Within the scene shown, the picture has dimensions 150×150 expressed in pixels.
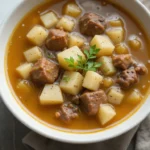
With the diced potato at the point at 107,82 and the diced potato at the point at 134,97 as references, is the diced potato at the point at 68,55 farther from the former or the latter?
the diced potato at the point at 134,97

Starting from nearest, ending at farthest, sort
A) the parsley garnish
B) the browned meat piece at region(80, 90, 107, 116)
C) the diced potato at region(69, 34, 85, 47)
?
the browned meat piece at region(80, 90, 107, 116)
the parsley garnish
the diced potato at region(69, 34, 85, 47)

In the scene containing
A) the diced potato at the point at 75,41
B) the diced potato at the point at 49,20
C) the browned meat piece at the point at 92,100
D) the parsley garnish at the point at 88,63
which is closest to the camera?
the browned meat piece at the point at 92,100

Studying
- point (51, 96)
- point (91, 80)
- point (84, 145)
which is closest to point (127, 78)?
point (91, 80)

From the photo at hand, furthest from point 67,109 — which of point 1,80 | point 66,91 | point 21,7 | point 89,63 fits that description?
point 21,7

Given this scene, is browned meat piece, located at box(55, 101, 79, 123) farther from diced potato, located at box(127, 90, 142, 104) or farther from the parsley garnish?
diced potato, located at box(127, 90, 142, 104)

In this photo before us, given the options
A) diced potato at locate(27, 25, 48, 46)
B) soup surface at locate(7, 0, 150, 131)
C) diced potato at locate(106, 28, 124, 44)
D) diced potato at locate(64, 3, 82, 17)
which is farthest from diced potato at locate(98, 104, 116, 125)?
diced potato at locate(64, 3, 82, 17)

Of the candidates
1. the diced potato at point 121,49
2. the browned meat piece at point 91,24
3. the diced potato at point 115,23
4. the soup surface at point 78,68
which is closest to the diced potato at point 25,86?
the soup surface at point 78,68
